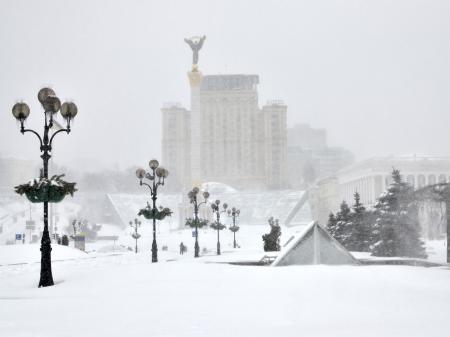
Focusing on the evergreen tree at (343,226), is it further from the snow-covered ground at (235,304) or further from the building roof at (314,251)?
the snow-covered ground at (235,304)

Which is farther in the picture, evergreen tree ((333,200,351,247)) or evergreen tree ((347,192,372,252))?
evergreen tree ((333,200,351,247))

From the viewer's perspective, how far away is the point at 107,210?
5689 inches

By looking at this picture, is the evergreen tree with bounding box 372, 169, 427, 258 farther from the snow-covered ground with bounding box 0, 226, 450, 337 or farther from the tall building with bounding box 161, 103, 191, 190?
the tall building with bounding box 161, 103, 191, 190

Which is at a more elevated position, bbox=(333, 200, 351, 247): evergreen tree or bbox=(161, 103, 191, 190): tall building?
bbox=(161, 103, 191, 190): tall building

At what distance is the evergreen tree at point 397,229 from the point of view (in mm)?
33781

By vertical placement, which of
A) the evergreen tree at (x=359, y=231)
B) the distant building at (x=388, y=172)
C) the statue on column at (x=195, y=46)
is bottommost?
the evergreen tree at (x=359, y=231)

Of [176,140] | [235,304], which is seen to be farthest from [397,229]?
[176,140]

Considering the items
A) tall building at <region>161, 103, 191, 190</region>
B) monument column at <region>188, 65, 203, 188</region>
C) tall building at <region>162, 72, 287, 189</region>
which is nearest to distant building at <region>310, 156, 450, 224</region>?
monument column at <region>188, 65, 203, 188</region>

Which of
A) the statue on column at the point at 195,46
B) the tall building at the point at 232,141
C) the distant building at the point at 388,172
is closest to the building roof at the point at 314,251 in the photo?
the distant building at the point at 388,172

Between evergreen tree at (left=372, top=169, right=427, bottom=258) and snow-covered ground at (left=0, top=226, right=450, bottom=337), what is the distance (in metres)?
18.7

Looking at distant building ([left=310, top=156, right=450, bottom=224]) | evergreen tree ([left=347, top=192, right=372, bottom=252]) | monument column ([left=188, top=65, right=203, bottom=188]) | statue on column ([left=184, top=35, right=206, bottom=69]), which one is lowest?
evergreen tree ([left=347, top=192, right=372, bottom=252])

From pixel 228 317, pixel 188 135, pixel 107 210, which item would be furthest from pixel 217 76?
pixel 228 317

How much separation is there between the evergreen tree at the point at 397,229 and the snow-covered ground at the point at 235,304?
1867cm

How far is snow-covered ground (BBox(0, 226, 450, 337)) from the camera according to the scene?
24.5ft
